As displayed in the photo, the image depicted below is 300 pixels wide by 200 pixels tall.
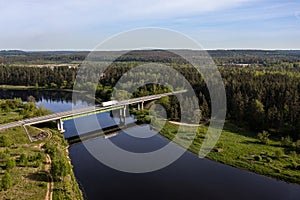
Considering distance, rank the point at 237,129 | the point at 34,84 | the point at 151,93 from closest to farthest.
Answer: the point at 237,129 → the point at 151,93 → the point at 34,84

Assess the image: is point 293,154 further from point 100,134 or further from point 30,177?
point 30,177

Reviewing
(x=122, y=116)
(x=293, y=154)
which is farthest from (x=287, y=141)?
(x=122, y=116)

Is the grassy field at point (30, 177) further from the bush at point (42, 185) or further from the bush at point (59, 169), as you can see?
the bush at point (59, 169)

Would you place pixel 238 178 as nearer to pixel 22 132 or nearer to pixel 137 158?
pixel 137 158

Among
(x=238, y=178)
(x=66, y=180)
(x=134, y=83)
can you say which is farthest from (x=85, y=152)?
(x=134, y=83)

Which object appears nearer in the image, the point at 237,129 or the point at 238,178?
the point at 238,178
